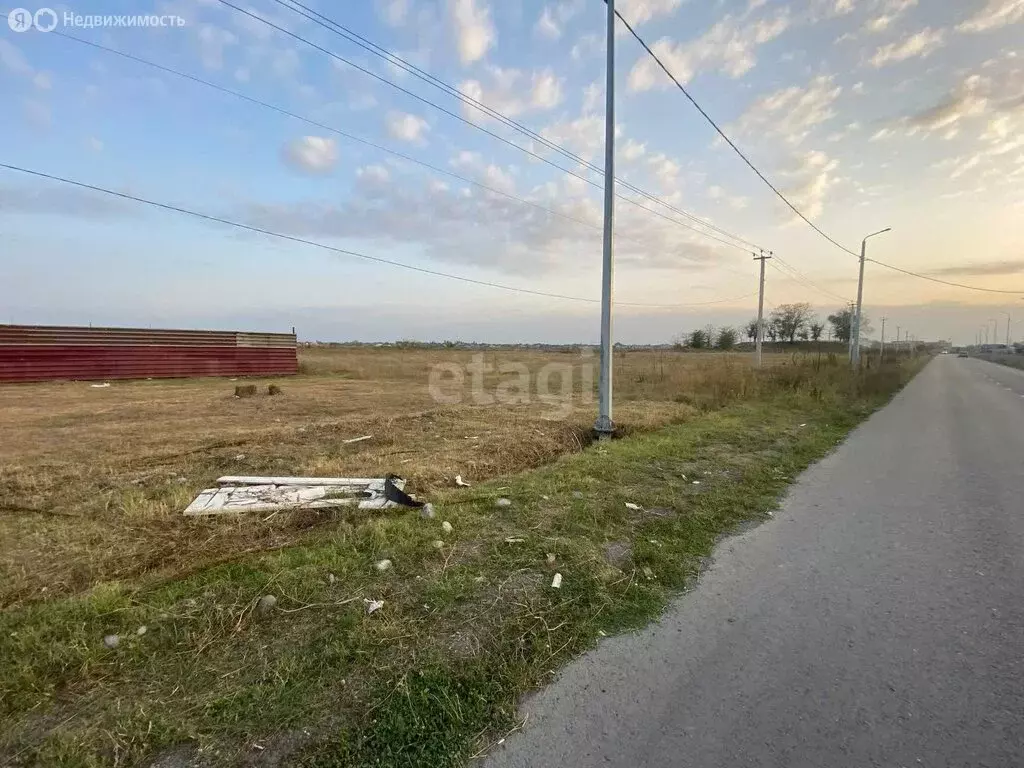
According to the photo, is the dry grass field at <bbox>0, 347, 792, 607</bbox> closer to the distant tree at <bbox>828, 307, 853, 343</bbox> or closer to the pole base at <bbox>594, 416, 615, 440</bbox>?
the pole base at <bbox>594, 416, 615, 440</bbox>

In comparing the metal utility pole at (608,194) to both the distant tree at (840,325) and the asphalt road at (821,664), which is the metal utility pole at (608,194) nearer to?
the asphalt road at (821,664)

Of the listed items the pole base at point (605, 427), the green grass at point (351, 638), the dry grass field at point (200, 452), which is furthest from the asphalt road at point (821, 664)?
the pole base at point (605, 427)

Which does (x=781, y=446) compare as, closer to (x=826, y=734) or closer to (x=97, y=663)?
(x=826, y=734)

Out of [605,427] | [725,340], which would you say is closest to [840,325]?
[725,340]

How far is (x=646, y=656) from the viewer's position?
105 inches

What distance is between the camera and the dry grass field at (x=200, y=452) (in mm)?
3982

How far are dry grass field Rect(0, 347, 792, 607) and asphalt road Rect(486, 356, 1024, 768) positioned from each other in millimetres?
2989

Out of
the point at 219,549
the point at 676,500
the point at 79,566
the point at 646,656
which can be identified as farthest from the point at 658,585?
the point at 79,566

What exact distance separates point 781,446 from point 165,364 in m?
25.9

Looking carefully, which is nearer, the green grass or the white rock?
the green grass

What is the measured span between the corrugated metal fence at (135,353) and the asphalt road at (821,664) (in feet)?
87.5

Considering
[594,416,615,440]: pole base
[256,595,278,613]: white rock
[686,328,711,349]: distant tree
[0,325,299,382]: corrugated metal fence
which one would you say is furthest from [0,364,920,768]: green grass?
[686,328,711,349]: distant tree

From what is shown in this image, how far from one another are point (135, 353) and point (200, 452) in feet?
65.1

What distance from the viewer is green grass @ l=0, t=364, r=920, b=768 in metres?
2.04
